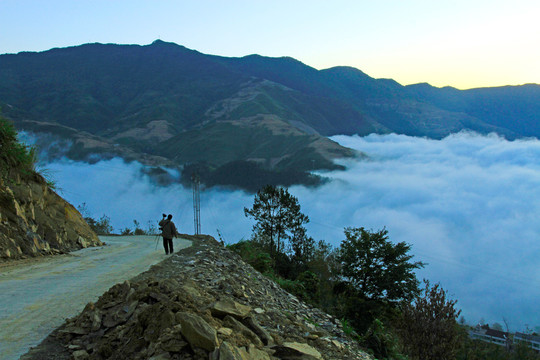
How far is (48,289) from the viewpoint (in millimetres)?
9797

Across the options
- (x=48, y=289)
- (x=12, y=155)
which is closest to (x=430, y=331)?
(x=48, y=289)

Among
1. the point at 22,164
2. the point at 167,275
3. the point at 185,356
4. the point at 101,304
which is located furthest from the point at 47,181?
the point at 185,356

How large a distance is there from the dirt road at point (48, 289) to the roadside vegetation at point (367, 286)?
7173 millimetres

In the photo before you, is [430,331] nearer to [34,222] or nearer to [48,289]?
[48,289]

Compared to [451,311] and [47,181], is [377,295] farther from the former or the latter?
[47,181]

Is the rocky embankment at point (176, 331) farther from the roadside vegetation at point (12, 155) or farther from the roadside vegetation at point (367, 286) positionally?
the roadside vegetation at point (12, 155)

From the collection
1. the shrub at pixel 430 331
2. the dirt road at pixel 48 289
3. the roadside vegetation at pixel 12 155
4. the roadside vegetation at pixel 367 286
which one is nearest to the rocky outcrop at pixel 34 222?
the roadside vegetation at pixel 12 155

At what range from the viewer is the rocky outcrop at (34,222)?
14250mm

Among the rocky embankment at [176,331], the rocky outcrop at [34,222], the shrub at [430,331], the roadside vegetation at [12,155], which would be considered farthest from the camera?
the shrub at [430,331]

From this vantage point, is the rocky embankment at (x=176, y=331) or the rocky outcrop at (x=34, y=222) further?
the rocky outcrop at (x=34, y=222)

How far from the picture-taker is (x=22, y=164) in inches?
677

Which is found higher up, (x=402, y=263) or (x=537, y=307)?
(x=402, y=263)

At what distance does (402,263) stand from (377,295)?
147 inches

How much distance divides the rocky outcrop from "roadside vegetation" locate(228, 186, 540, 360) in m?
7.82
